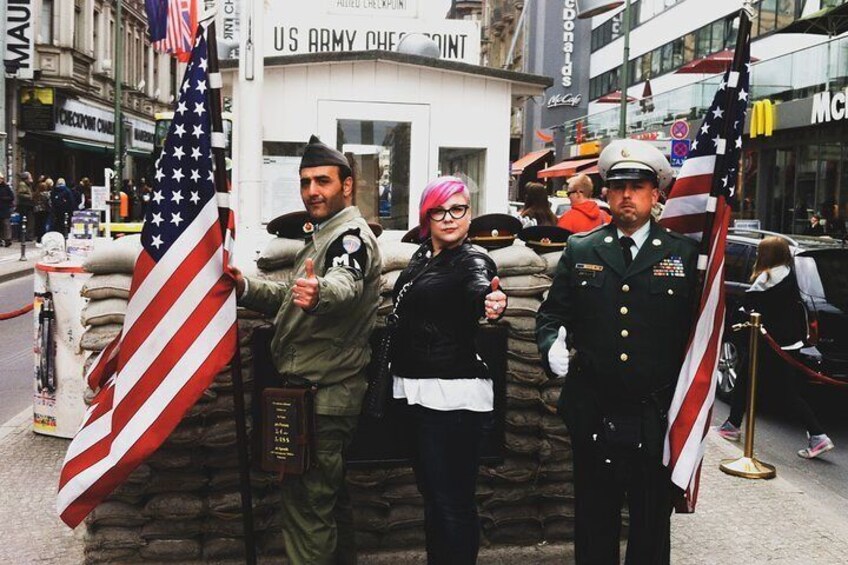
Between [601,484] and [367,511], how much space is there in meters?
1.49

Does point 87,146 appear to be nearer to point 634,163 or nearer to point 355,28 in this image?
point 355,28

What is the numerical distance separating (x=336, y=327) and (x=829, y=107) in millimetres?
20711

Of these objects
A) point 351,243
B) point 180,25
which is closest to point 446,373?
point 351,243

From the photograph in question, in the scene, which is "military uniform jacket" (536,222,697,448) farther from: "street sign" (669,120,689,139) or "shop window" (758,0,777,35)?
"shop window" (758,0,777,35)

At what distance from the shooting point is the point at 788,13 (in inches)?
1158

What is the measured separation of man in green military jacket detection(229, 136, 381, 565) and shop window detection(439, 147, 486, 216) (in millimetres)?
5342

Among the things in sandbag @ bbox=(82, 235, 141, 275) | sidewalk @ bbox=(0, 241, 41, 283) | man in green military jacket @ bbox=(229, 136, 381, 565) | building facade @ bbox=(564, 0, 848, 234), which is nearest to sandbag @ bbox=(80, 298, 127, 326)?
→ sandbag @ bbox=(82, 235, 141, 275)

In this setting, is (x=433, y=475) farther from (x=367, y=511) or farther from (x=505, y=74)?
(x=505, y=74)

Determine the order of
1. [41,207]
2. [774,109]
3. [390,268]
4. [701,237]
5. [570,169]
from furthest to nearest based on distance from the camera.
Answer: [570,169] → [41,207] → [774,109] → [390,268] → [701,237]

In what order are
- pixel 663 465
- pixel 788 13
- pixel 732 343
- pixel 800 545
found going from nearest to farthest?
pixel 663 465 < pixel 800 545 < pixel 732 343 < pixel 788 13

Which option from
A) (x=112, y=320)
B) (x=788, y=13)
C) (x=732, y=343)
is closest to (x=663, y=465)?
(x=112, y=320)

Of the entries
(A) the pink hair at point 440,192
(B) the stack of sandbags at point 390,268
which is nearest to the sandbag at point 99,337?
(B) the stack of sandbags at point 390,268

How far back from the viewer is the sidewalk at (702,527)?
497cm

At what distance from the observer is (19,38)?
26.9 m
